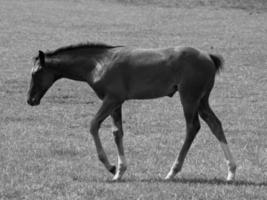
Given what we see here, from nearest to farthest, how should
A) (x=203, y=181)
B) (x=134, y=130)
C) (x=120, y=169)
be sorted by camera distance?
(x=203, y=181) < (x=120, y=169) < (x=134, y=130)

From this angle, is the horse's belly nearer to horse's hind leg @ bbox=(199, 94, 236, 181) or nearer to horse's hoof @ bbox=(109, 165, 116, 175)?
horse's hind leg @ bbox=(199, 94, 236, 181)

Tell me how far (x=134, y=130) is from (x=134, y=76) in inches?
190

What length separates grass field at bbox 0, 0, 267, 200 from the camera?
9891 mm

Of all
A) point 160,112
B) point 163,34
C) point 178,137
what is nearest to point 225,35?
point 163,34

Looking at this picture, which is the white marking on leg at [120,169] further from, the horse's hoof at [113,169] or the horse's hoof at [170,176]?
the horse's hoof at [170,176]

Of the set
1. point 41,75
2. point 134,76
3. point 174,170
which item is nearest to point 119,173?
point 174,170

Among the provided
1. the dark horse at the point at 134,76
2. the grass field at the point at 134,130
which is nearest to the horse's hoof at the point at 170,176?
the dark horse at the point at 134,76

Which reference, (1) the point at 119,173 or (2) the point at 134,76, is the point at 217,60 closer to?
(2) the point at 134,76

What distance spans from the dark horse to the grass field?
26.6 inches

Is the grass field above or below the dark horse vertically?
below

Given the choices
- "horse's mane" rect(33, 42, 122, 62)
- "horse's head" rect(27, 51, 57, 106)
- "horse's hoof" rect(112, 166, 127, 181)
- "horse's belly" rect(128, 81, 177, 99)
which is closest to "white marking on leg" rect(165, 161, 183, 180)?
"horse's hoof" rect(112, 166, 127, 181)

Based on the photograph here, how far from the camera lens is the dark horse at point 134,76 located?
1077cm

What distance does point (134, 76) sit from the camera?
11.0 m

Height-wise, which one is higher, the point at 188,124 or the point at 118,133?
the point at 188,124
